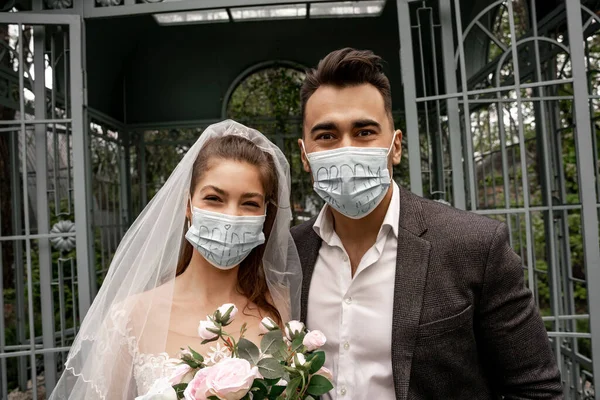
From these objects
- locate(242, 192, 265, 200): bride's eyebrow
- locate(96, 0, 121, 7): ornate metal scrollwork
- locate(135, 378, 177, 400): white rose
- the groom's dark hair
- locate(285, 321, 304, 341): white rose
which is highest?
locate(96, 0, 121, 7): ornate metal scrollwork

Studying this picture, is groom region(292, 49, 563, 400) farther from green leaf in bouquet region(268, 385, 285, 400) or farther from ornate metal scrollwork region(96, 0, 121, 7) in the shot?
ornate metal scrollwork region(96, 0, 121, 7)

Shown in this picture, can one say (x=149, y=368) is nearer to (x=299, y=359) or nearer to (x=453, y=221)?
(x=299, y=359)

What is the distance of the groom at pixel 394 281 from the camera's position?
5.05 ft

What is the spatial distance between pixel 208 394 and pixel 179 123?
662cm

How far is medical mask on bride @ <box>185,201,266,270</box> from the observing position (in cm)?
173

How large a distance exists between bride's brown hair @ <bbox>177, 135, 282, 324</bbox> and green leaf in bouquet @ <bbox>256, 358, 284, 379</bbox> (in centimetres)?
67

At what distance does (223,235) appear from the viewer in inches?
68.2

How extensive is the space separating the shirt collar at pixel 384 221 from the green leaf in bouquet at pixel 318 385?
0.71 m

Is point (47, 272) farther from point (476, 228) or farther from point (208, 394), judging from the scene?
point (476, 228)

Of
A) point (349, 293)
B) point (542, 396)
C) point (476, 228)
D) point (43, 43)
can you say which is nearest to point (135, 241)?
point (349, 293)

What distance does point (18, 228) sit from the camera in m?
4.39

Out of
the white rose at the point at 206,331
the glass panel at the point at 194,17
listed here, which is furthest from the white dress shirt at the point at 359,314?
the glass panel at the point at 194,17

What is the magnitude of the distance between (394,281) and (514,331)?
43cm

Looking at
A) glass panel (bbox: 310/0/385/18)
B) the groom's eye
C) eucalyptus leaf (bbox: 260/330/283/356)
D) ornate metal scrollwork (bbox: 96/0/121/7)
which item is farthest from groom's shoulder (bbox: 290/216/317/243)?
glass panel (bbox: 310/0/385/18)
